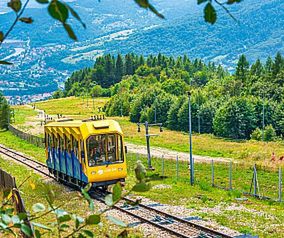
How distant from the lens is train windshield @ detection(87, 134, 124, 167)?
20.2 meters

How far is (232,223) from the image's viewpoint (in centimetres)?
1603

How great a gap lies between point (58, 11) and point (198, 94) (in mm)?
89095

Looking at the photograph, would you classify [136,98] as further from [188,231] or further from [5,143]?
[188,231]

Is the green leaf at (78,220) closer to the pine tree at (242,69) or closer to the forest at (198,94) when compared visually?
the forest at (198,94)

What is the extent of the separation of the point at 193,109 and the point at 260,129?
46.3ft

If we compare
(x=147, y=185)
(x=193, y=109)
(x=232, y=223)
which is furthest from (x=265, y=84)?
(x=147, y=185)

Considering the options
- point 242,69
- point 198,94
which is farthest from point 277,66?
point 198,94

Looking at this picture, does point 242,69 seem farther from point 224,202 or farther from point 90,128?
point 90,128

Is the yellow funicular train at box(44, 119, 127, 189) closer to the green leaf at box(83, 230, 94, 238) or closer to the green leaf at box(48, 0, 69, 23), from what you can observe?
the green leaf at box(83, 230, 94, 238)

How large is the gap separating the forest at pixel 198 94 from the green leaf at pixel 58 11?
37.6m

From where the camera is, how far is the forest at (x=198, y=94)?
252ft

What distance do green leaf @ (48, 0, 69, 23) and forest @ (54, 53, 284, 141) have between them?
3756 centimetres

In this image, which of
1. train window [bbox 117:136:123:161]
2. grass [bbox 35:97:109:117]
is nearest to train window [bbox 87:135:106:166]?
train window [bbox 117:136:123:161]

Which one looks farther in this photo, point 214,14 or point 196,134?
point 196,134
